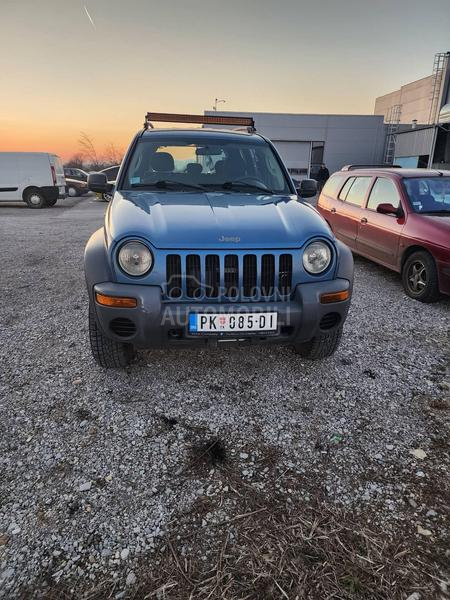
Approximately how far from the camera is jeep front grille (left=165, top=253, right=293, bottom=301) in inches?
95.4

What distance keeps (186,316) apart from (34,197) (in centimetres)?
1605

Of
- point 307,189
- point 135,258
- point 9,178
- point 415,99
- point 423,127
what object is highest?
point 415,99

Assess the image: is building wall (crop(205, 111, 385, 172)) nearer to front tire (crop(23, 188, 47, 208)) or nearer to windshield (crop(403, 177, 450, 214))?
front tire (crop(23, 188, 47, 208))

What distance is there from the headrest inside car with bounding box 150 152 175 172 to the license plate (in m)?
1.70

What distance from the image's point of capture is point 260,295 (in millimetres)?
2500

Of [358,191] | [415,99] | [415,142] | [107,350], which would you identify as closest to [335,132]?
[415,142]

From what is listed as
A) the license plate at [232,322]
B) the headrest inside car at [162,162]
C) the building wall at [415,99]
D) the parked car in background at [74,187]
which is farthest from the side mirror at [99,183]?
the building wall at [415,99]

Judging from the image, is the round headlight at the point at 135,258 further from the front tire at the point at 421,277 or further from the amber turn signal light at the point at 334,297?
the front tire at the point at 421,277

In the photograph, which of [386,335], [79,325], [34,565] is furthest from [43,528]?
[386,335]

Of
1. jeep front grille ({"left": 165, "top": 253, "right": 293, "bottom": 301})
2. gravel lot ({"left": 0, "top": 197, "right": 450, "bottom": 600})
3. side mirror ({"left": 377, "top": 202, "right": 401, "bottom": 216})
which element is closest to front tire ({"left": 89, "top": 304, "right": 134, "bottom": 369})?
gravel lot ({"left": 0, "top": 197, "right": 450, "bottom": 600})

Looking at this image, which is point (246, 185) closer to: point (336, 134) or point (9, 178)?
point (9, 178)

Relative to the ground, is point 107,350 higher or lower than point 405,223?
lower

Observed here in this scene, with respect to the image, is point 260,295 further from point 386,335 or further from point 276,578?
point 386,335

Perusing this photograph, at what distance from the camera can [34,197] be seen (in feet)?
52.1
